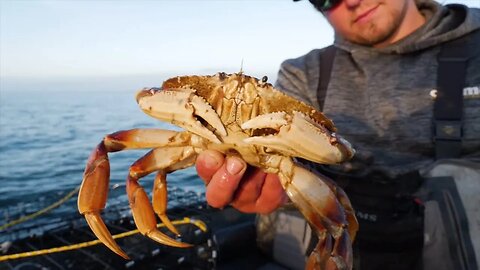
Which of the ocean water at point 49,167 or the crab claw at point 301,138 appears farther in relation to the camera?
the ocean water at point 49,167

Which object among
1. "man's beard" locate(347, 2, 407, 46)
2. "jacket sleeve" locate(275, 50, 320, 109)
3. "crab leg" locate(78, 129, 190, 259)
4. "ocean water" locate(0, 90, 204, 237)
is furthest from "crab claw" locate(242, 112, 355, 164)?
"ocean water" locate(0, 90, 204, 237)

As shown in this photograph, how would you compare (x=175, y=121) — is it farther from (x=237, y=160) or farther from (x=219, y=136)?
(x=237, y=160)

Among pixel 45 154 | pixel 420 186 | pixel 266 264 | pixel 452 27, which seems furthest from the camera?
pixel 45 154

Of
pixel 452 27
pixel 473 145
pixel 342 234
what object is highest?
pixel 452 27

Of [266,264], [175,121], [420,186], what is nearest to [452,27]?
[420,186]

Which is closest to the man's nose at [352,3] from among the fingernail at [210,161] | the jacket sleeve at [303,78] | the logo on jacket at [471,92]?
the jacket sleeve at [303,78]

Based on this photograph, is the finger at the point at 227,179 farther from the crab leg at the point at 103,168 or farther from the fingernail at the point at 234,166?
the crab leg at the point at 103,168

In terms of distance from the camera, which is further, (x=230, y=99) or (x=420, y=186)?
(x=420, y=186)
